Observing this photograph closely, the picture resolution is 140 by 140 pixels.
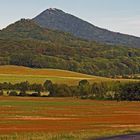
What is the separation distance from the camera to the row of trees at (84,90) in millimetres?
135875

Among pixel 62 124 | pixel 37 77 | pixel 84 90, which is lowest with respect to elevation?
pixel 62 124

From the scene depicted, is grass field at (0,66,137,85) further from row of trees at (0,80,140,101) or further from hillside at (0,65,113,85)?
row of trees at (0,80,140,101)

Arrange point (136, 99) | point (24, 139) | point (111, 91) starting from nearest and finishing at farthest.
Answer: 1. point (24, 139)
2. point (136, 99)
3. point (111, 91)

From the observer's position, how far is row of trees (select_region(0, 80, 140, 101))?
136m

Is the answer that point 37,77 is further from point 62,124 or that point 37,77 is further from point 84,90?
point 62,124

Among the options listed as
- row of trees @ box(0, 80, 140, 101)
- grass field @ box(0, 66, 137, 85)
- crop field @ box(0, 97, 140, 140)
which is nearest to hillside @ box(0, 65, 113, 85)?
grass field @ box(0, 66, 137, 85)

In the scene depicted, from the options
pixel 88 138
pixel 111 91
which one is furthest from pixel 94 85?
pixel 88 138

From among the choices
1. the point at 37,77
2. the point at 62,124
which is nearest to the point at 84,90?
the point at 37,77

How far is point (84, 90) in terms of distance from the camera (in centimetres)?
14525

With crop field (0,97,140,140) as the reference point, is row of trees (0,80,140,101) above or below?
above

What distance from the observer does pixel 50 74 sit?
195 meters

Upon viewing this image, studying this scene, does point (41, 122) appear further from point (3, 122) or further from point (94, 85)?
point (94, 85)

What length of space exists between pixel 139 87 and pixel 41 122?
7612cm

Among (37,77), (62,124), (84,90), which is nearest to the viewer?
(62,124)
